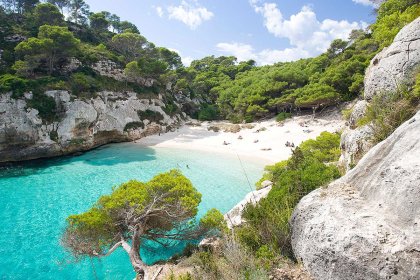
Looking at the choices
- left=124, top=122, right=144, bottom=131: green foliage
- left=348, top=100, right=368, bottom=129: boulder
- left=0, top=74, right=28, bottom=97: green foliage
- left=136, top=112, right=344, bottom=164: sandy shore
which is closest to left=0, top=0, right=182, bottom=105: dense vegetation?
left=0, top=74, right=28, bottom=97: green foliage

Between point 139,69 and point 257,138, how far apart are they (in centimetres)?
2331

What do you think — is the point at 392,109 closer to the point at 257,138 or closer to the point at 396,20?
the point at 396,20

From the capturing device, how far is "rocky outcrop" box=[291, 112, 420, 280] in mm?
4637

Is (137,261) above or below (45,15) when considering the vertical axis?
below

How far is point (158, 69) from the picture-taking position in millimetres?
46344

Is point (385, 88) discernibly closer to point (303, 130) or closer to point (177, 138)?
point (303, 130)

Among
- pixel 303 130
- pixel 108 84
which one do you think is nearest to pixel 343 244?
pixel 303 130

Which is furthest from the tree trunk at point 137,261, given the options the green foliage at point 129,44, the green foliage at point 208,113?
the green foliage at point 129,44

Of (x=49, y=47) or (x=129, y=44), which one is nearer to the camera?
(x=49, y=47)

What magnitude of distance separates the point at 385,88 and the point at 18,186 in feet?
89.9

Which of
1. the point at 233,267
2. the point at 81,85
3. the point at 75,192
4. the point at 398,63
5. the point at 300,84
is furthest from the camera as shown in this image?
the point at 300,84

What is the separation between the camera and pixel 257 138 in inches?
1446

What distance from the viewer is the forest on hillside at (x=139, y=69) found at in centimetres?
3297

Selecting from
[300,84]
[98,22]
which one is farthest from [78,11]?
[300,84]
